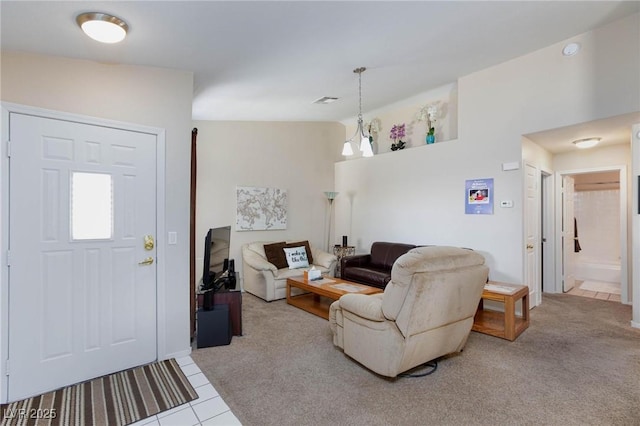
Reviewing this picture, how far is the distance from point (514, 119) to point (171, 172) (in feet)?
13.3

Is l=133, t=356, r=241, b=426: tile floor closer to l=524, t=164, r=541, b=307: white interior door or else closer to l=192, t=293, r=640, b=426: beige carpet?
l=192, t=293, r=640, b=426: beige carpet

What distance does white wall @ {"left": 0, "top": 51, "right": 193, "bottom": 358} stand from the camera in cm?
230

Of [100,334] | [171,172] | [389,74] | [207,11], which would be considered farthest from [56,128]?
[389,74]

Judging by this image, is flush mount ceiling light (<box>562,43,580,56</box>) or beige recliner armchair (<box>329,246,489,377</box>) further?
flush mount ceiling light (<box>562,43,580,56</box>)

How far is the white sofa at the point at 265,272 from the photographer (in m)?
4.71

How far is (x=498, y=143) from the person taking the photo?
406 centimetres

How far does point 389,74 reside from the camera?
390cm

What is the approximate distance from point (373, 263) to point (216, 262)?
2761 millimetres

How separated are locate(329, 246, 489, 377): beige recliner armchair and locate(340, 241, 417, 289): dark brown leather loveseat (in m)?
2.02

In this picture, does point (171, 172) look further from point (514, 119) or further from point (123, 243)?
point (514, 119)

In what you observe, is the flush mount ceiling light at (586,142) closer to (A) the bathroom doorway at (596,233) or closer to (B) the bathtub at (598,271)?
(A) the bathroom doorway at (596,233)

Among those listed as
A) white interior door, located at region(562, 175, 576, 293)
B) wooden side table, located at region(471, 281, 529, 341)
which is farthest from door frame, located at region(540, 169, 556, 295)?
wooden side table, located at region(471, 281, 529, 341)

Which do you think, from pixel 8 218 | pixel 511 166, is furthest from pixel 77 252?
pixel 511 166

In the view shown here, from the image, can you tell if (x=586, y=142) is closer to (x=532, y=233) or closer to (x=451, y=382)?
(x=532, y=233)
